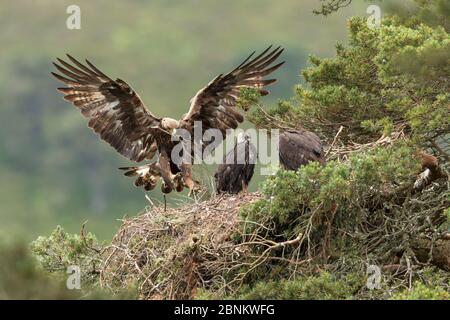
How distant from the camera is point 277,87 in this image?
88.1 metres

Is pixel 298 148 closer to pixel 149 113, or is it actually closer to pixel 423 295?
pixel 149 113

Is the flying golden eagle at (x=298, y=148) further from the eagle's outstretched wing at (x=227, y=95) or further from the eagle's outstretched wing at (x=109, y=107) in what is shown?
the eagle's outstretched wing at (x=109, y=107)

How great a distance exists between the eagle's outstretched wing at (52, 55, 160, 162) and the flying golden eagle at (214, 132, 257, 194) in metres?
0.91

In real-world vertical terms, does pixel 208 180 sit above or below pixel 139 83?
below

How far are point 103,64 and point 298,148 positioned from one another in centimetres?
9172

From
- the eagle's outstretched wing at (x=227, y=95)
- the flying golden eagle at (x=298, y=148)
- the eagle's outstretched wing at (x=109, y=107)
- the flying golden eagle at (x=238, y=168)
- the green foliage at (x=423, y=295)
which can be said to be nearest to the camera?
the green foliage at (x=423, y=295)

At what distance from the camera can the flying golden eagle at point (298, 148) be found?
1145cm

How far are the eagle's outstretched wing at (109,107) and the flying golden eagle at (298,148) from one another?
5.28ft

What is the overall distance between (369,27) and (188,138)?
2548mm

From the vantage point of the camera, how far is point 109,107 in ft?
40.7

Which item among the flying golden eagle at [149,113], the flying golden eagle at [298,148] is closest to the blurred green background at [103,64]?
the flying golden eagle at [149,113]
